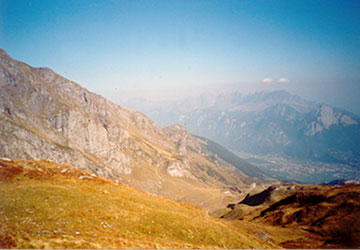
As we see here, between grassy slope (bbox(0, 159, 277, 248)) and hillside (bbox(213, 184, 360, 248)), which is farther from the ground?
grassy slope (bbox(0, 159, 277, 248))

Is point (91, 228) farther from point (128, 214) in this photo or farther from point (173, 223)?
point (173, 223)

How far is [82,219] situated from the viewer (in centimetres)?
2042

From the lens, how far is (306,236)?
225 feet

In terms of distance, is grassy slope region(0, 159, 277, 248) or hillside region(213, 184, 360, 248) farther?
hillside region(213, 184, 360, 248)

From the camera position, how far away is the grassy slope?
52.7ft

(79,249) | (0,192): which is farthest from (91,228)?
(0,192)

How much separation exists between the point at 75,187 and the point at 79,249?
59.1ft

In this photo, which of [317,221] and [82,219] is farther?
[317,221]

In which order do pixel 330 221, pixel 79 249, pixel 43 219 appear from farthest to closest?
pixel 330 221, pixel 43 219, pixel 79 249

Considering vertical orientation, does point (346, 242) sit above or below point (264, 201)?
above

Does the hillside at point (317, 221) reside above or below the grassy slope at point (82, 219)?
below

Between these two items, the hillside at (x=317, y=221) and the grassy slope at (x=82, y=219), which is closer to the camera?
the grassy slope at (x=82, y=219)

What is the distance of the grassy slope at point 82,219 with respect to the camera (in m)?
16.1

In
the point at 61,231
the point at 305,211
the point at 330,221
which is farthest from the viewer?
the point at 305,211
